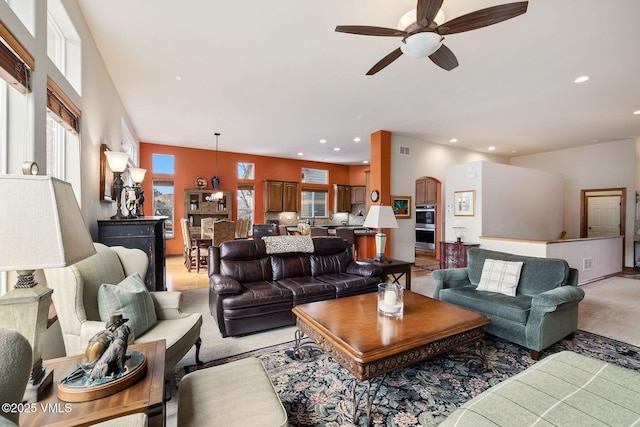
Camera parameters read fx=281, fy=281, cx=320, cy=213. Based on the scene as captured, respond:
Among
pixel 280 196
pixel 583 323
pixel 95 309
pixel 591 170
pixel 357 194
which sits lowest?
pixel 583 323

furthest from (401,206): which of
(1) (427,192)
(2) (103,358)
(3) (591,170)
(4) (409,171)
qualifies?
(2) (103,358)

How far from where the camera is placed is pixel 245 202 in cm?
867

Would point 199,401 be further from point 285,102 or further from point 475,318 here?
point 285,102

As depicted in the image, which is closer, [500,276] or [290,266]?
[500,276]

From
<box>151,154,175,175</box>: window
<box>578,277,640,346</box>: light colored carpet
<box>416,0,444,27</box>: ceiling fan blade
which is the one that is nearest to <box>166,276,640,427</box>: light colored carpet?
<box>578,277,640,346</box>: light colored carpet

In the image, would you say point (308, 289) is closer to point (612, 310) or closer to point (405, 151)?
point (612, 310)

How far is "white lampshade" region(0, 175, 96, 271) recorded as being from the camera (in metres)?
0.87

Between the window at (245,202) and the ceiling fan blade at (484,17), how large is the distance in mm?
7187

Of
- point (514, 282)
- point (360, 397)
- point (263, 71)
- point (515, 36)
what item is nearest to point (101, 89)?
point (263, 71)

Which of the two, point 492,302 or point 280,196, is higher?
point 280,196

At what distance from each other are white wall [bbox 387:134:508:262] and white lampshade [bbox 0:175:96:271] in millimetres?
5926

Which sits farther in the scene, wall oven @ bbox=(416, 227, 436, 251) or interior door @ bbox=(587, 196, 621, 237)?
wall oven @ bbox=(416, 227, 436, 251)

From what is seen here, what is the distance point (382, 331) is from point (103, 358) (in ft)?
5.07

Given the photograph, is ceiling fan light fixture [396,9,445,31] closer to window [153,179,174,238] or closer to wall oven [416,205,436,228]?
wall oven [416,205,436,228]
